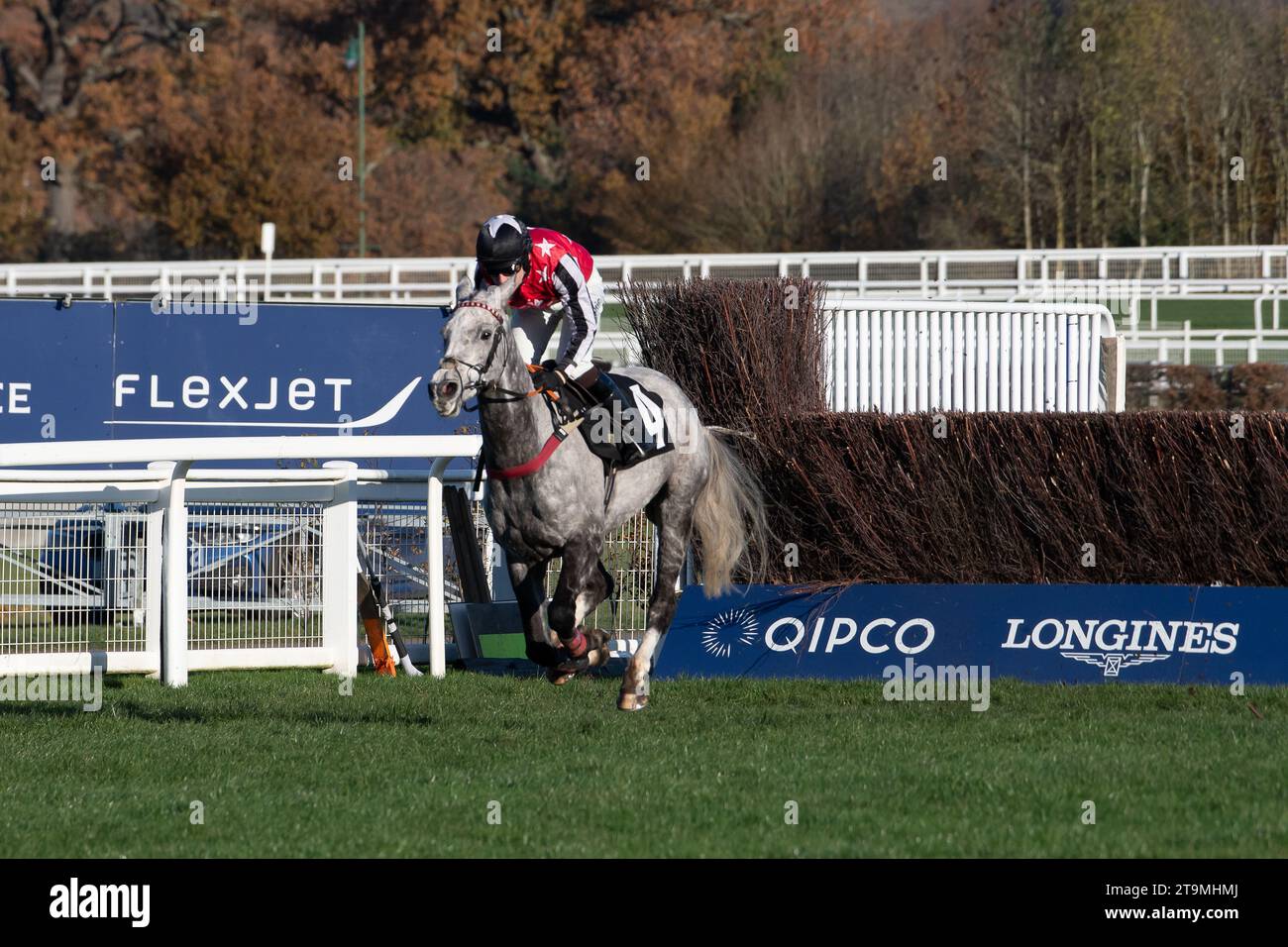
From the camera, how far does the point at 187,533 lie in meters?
9.60

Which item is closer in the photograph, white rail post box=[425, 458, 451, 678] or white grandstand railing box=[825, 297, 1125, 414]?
white rail post box=[425, 458, 451, 678]

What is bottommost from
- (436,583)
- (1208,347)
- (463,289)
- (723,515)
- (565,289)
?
(436,583)

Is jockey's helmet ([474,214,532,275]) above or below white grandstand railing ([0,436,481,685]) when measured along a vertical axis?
above

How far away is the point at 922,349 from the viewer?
12797 mm

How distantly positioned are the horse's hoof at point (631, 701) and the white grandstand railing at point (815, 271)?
58.5ft

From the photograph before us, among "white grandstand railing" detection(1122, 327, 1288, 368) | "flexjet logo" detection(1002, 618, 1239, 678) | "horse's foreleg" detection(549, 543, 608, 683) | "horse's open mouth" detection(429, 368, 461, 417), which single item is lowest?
"flexjet logo" detection(1002, 618, 1239, 678)

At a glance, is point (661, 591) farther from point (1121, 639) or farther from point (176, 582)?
point (176, 582)

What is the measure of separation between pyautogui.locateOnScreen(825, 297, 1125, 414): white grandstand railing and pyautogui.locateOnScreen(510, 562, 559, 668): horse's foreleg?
4749mm

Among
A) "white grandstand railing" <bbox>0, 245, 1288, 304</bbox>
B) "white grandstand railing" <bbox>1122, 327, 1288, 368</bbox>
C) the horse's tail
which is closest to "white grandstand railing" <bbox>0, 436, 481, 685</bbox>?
the horse's tail

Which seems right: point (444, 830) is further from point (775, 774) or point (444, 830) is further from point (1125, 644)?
point (1125, 644)

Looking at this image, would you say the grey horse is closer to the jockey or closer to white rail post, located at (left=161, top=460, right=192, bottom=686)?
the jockey

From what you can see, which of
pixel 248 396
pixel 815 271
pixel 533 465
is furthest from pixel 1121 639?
pixel 815 271

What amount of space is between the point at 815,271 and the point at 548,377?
71.6ft

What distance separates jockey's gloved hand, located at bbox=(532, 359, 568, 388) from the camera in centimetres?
759
